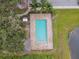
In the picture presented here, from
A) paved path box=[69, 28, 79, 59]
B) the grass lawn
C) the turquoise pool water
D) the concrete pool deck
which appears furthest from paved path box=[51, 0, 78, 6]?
paved path box=[69, 28, 79, 59]

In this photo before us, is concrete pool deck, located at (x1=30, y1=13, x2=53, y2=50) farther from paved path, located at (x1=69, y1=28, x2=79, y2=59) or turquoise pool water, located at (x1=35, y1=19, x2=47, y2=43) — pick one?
paved path, located at (x1=69, y1=28, x2=79, y2=59)

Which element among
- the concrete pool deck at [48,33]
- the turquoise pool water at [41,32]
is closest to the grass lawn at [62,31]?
the concrete pool deck at [48,33]

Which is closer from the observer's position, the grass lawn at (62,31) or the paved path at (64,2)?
the grass lawn at (62,31)

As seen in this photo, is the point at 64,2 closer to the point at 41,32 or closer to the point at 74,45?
the point at 41,32

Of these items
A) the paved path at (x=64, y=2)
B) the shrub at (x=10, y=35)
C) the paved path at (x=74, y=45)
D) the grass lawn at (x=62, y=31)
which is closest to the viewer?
the paved path at (x=74, y=45)

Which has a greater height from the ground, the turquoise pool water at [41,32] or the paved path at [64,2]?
the paved path at [64,2]

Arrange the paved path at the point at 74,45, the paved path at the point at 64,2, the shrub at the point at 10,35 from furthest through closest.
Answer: the paved path at the point at 64,2 < the shrub at the point at 10,35 < the paved path at the point at 74,45

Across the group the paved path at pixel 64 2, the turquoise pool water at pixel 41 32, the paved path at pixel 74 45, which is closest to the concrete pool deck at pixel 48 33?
the turquoise pool water at pixel 41 32

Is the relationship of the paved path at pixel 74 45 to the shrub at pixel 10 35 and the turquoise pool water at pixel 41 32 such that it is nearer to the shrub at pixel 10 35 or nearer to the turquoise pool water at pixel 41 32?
the shrub at pixel 10 35

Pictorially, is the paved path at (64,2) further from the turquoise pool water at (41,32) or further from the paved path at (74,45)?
the paved path at (74,45)
